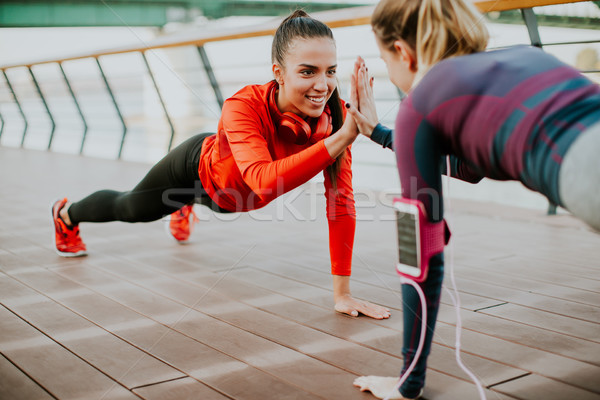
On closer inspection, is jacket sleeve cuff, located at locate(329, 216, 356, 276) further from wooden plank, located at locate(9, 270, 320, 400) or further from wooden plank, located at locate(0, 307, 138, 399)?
wooden plank, located at locate(0, 307, 138, 399)

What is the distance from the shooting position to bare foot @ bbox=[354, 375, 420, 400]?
107 cm

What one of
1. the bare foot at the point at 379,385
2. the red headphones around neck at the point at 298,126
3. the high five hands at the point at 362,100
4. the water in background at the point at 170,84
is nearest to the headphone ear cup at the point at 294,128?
the red headphones around neck at the point at 298,126

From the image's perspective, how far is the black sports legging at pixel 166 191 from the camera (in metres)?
1.90

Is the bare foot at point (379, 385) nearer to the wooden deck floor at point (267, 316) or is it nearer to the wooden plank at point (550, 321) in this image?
the wooden deck floor at point (267, 316)

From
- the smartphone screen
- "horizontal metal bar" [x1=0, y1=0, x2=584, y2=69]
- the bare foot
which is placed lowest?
the bare foot

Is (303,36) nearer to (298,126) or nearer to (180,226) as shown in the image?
(298,126)

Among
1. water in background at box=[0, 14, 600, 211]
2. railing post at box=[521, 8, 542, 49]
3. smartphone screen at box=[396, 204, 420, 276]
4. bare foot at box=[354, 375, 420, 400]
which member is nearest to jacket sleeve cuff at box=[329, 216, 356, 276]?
bare foot at box=[354, 375, 420, 400]

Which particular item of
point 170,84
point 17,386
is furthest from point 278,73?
point 170,84

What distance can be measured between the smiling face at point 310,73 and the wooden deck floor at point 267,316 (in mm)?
637

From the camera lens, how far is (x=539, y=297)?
1.75m

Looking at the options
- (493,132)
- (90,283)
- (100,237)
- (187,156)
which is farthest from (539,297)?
(100,237)

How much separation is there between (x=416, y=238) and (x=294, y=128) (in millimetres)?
730

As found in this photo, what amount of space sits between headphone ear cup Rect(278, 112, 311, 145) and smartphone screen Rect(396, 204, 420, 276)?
667mm

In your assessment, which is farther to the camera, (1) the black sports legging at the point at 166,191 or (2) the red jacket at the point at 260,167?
(1) the black sports legging at the point at 166,191
